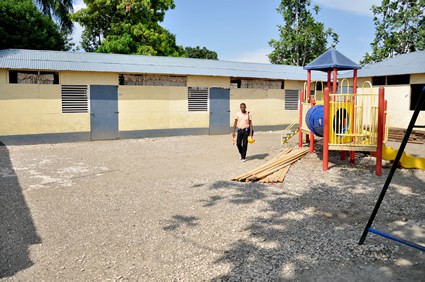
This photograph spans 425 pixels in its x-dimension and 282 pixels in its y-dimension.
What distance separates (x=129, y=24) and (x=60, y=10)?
7.49 meters

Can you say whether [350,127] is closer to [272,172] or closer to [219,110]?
[272,172]

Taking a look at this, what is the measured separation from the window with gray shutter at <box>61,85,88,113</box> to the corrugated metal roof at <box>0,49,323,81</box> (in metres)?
0.79

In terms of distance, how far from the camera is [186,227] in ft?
16.8

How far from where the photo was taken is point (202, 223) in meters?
5.27

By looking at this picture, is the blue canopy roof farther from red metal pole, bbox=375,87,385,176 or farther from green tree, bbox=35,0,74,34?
green tree, bbox=35,0,74,34

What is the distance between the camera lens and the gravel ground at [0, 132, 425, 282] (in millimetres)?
3859

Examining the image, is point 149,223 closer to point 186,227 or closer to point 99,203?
point 186,227

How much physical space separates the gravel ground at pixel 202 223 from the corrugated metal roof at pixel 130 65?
5.36 metres

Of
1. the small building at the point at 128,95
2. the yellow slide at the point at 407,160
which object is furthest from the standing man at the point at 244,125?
the small building at the point at 128,95

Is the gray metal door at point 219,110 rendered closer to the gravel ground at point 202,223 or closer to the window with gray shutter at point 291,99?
the window with gray shutter at point 291,99

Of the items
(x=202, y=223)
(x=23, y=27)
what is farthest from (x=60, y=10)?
(x=202, y=223)

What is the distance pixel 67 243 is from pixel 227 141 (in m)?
10.6

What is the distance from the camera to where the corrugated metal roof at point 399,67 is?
1640cm

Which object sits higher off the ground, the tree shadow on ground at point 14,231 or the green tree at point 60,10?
the green tree at point 60,10
